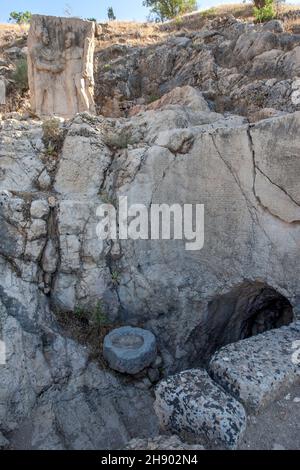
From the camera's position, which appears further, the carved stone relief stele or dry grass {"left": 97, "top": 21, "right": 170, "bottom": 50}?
dry grass {"left": 97, "top": 21, "right": 170, "bottom": 50}

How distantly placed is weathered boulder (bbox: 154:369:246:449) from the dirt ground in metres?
0.08

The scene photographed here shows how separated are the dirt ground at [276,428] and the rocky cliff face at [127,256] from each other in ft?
4.28

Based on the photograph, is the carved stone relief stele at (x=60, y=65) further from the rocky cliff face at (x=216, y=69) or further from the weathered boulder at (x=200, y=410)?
the weathered boulder at (x=200, y=410)

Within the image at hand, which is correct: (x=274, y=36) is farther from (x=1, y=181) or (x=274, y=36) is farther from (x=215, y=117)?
(x=1, y=181)

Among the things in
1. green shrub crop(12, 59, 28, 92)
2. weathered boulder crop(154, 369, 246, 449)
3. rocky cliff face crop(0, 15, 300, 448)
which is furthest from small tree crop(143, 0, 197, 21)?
weathered boulder crop(154, 369, 246, 449)

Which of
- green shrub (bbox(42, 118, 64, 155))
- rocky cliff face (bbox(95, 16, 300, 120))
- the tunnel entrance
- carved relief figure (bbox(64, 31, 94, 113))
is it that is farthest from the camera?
rocky cliff face (bbox(95, 16, 300, 120))

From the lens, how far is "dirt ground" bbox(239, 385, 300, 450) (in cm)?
221

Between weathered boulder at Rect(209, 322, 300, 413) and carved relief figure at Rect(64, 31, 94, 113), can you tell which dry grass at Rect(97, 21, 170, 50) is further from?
weathered boulder at Rect(209, 322, 300, 413)

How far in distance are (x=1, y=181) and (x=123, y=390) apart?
2.76m

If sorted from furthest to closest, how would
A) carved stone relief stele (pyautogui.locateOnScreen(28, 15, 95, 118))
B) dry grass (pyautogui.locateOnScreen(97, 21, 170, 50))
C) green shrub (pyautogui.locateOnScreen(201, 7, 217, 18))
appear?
green shrub (pyautogui.locateOnScreen(201, 7, 217, 18)) → dry grass (pyautogui.locateOnScreen(97, 21, 170, 50)) → carved stone relief stele (pyautogui.locateOnScreen(28, 15, 95, 118))

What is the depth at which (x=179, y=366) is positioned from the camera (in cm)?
410

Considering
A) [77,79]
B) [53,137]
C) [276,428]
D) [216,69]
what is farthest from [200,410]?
[216,69]

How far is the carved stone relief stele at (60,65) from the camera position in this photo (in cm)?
725
